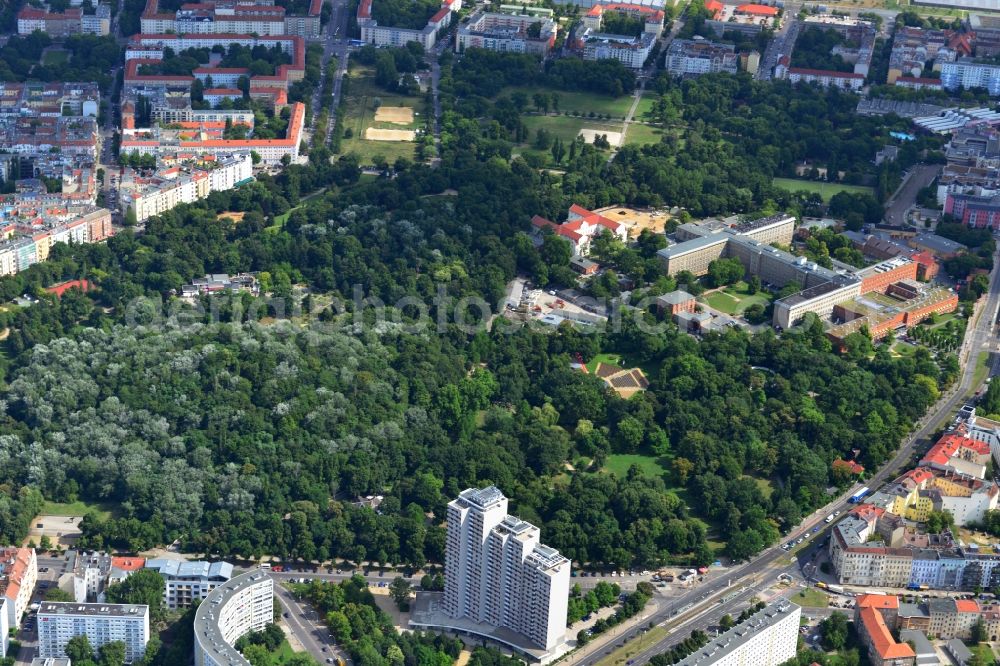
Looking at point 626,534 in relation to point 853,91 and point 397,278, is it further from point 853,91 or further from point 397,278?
point 853,91

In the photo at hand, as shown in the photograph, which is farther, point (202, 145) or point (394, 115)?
point (394, 115)

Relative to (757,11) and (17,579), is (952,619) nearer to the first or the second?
(17,579)

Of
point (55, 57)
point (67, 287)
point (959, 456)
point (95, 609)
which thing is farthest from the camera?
point (55, 57)

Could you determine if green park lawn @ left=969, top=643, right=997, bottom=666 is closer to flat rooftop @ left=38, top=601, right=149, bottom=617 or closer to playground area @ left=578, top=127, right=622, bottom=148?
flat rooftop @ left=38, top=601, right=149, bottom=617

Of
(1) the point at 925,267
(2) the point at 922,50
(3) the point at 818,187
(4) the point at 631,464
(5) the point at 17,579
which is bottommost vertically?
(5) the point at 17,579

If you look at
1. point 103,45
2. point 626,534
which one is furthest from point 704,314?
point 103,45

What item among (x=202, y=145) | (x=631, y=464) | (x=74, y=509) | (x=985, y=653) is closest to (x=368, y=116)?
(x=202, y=145)

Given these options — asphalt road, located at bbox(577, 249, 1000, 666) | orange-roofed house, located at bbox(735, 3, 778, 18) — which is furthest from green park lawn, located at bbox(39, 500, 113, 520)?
orange-roofed house, located at bbox(735, 3, 778, 18)
